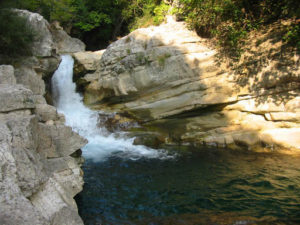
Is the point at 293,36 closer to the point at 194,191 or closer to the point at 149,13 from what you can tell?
the point at 194,191

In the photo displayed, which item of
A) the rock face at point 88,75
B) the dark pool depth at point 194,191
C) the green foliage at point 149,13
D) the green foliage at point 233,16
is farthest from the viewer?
the green foliage at point 149,13

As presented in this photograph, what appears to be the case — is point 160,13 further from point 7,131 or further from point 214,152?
point 7,131

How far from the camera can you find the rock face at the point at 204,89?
27.7 ft

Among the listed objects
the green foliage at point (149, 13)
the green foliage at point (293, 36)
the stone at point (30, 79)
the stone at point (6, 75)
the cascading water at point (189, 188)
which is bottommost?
the cascading water at point (189, 188)

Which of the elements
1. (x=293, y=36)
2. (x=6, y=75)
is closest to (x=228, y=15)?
(x=293, y=36)

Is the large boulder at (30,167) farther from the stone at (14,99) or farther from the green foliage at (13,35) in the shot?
the green foliage at (13,35)

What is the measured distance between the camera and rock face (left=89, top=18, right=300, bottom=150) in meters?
8.45

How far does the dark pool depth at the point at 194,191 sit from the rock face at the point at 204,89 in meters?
1.35

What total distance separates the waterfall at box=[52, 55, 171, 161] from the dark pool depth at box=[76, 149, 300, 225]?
76 centimetres

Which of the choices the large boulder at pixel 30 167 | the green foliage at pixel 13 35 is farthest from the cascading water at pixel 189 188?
the green foliage at pixel 13 35

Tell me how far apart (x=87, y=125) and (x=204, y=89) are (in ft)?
18.0

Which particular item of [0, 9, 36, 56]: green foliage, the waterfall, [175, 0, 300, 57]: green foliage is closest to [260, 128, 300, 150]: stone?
[175, 0, 300, 57]: green foliage

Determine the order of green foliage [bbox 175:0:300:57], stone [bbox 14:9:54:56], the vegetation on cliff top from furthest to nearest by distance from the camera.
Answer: stone [bbox 14:9:54:56], green foliage [bbox 175:0:300:57], the vegetation on cliff top

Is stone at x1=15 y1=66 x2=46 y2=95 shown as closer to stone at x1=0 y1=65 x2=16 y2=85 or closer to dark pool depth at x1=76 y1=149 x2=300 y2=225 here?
stone at x1=0 y1=65 x2=16 y2=85
